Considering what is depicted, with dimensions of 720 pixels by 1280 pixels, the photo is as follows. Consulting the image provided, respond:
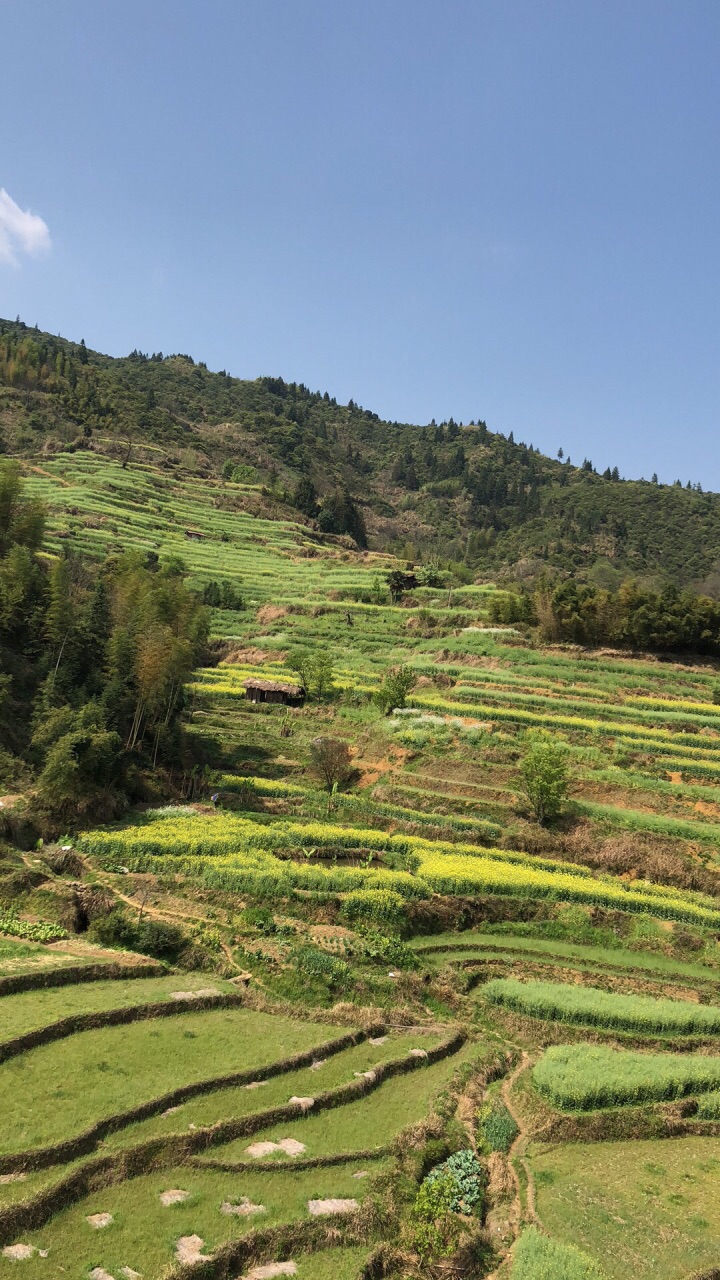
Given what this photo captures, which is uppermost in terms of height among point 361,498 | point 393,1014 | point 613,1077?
point 361,498

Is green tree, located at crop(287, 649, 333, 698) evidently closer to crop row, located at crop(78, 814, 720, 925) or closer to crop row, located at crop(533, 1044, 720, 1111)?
crop row, located at crop(78, 814, 720, 925)

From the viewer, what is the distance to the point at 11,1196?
12148 mm

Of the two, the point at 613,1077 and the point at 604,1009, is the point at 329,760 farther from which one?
the point at 613,1077

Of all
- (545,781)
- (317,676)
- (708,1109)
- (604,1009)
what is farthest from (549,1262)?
(317,676)

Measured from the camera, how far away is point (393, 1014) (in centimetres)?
2195

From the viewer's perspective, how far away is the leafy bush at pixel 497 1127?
A: 55.1 ft

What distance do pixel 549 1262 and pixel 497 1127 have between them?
4.72m

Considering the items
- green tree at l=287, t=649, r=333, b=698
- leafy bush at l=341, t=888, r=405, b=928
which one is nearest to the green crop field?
leafy bush at l=341, t=888, r=405, b=928

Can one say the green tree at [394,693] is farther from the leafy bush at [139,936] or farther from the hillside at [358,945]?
the leafy bush at [139,936]

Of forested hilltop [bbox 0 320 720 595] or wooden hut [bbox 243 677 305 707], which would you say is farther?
forested hilltop [bbox 0 320 720 595]

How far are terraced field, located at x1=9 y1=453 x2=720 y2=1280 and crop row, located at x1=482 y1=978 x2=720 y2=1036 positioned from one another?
0.33ft

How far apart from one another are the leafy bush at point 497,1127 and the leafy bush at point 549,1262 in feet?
10.7

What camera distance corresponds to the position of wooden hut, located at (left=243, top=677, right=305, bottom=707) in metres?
57.4

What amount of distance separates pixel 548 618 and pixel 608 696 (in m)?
11.5
